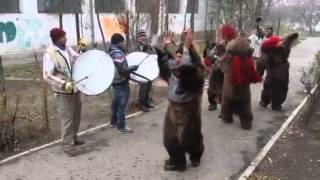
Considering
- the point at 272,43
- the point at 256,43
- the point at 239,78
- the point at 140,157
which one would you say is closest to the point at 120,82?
the point at 140,157

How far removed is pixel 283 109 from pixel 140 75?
3728mm

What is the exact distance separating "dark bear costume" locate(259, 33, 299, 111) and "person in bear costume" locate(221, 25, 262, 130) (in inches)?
53.1

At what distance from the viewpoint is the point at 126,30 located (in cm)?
1398

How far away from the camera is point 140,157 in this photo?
753 cm

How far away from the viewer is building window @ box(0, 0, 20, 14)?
2045 centimetres

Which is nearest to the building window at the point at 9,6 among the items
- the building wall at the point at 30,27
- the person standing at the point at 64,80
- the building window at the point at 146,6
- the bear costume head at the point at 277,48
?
the building wall at the point at 30,27

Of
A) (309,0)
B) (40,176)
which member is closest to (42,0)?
(40,176)

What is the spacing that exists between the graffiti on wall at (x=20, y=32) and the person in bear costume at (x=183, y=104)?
590 inches

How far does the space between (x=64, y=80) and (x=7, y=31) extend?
14319 mm

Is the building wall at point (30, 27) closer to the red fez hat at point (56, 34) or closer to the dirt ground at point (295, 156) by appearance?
the dirt ground at point (295, 156)

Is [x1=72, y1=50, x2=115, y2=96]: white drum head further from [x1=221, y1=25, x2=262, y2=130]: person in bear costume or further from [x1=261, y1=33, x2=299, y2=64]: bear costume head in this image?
[x1=261, y1=33, x2=299, y2=64]: bear costume head

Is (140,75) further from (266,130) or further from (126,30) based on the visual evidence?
(126,30)

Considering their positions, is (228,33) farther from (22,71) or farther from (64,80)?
(22,71)

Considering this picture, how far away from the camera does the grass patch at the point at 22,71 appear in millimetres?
15250
